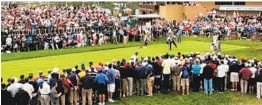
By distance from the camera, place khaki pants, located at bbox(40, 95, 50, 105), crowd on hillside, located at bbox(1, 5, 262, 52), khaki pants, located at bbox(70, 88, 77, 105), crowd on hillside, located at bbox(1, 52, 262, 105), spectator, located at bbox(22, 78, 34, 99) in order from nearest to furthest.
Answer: spectator, located at bbox(22, 78, 34, 99), khaki pants, located at bbox(40, 95, 50, 105), crowd on hillside, located at bbox(1, 52, 262, 105), khaki pants, located at bbox(70, 88, 77, 105), crowd on hillside, located at bbox(1, 5, 262, 52)

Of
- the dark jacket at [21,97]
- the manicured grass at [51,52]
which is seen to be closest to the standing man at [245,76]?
the dark jacket at [21,97]

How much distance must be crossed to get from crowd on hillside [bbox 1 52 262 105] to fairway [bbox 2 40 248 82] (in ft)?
15.2

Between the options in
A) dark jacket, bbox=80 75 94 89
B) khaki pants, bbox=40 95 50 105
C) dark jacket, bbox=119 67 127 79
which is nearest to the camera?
khaki pants, bbox=40 95 50 105

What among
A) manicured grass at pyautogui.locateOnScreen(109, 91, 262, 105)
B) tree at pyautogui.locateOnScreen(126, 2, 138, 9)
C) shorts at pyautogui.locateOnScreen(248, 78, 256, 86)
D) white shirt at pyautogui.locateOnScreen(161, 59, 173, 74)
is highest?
tree at pyautogui.locateOnScreen(126, 2, 138, 9)

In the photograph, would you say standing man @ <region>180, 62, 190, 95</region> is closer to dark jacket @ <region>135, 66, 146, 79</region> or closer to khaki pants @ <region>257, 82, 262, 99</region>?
dark jacket @ <region>135, 66, 146, 79</region>

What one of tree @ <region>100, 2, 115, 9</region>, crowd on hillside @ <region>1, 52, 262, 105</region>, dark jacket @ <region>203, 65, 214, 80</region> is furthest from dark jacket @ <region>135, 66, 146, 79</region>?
tree @ <region>100, 2, 115, 9</region>

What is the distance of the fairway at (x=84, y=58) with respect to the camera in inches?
957

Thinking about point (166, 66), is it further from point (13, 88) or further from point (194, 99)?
point (13, 88)

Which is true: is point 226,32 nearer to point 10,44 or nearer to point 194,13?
point 194,13

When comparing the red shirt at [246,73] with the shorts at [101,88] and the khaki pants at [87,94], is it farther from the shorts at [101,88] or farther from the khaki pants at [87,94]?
the khaki pants at [87,94]

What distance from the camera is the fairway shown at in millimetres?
24297

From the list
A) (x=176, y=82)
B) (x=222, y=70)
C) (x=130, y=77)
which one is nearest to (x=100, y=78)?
(x=130, y=77)

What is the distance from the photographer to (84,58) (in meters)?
28.0

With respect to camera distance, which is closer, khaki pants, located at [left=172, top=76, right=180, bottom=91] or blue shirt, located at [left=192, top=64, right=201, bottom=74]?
blue shirt, located at [left=192, top=64, right=201, bottom=74]
